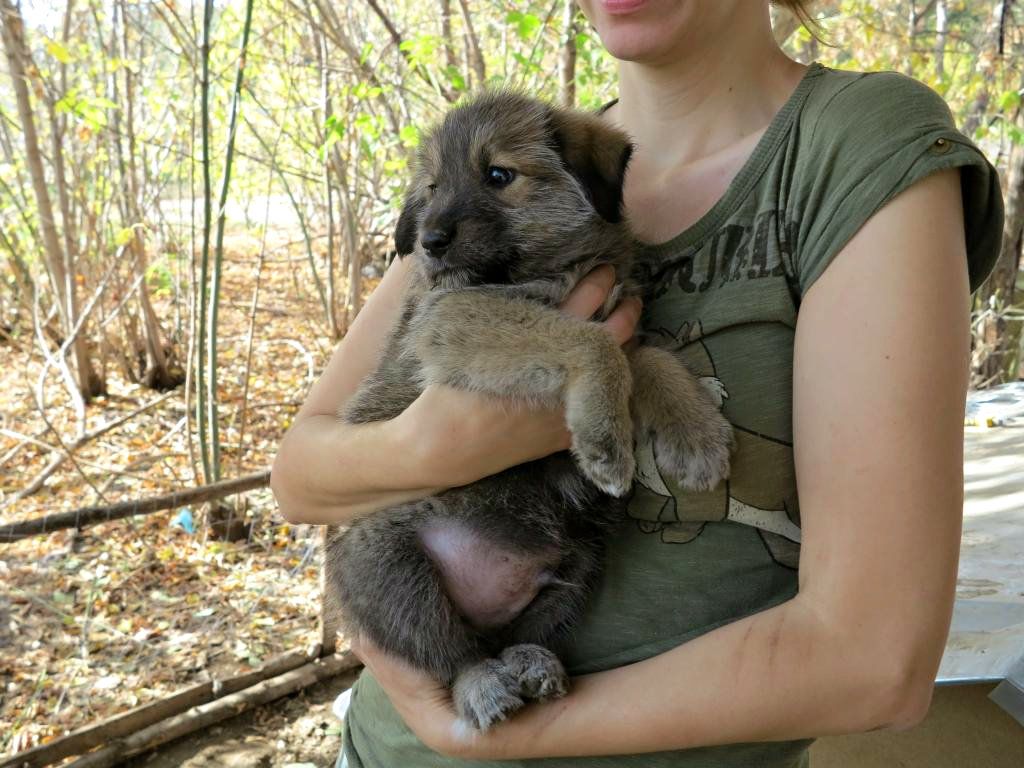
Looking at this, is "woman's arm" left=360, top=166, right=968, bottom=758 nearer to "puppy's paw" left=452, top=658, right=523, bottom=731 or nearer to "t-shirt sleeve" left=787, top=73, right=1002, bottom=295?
"t-shirt sleeve" left=787, top=73, right=1002, bottom=295

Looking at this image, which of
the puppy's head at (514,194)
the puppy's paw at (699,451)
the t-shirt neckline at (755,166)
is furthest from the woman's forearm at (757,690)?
the puppy's head at (514,194)

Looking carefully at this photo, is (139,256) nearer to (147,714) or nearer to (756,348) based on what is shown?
(147,714)

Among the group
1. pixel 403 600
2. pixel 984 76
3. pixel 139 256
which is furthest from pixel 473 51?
pixel 403 600

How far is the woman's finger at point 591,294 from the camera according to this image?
208 cm

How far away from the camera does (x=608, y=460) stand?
71.6 inches

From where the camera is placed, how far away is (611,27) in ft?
6.25

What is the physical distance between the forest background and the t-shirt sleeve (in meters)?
3.28

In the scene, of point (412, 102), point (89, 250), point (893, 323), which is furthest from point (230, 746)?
point (412, 102)

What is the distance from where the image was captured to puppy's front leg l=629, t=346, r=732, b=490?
5.54ft

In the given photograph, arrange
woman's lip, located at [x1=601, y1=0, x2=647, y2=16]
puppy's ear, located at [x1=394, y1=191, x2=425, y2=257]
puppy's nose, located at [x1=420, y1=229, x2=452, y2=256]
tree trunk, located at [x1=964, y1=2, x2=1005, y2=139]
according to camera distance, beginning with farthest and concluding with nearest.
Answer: tree trunk, located at [x1=964, y1=2, x2=1005, y2=139]
puppy's ear, located at [x1=394, y1=191, x2=425, y2=257]
puppy's nose, located at [x1=420, y1=229, x2=452, y2=256]
woman's lip, located at [x1=601, y1=0, x2=647, y2=16]

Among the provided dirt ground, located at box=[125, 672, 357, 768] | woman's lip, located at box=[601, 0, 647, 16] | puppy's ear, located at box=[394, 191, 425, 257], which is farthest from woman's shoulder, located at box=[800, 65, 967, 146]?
dirt ground, located at box=[125, 672, 357, 768]

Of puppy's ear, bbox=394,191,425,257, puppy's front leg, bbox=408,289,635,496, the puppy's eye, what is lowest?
puppy's front leg, bbox=408,289,635,496

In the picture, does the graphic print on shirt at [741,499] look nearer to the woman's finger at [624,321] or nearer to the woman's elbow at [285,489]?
the woman's finger at [624,321]

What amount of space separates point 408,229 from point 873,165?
1399 mm
